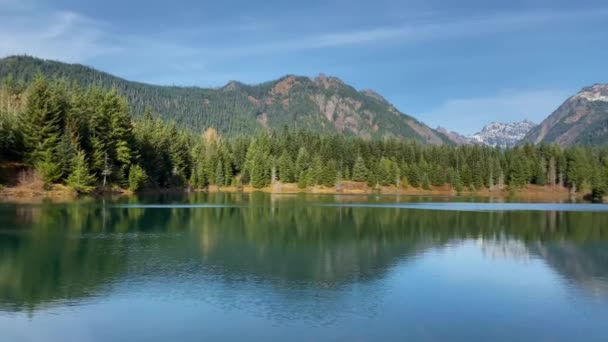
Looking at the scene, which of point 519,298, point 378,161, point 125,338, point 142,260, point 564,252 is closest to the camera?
point 125,338

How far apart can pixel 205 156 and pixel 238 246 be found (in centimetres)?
13014

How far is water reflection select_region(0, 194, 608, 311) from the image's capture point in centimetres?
2639

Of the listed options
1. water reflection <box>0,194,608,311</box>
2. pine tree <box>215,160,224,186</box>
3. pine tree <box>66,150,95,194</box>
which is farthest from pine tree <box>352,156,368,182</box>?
water reflection <box>0,194,608,311</box>

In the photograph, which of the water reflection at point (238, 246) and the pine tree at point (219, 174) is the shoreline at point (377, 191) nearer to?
the pine tree at point (219, 174)

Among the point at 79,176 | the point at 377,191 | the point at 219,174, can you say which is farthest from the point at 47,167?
the point at 377,191

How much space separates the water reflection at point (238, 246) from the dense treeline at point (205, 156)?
77.4ft

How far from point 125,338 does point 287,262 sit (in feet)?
51.4

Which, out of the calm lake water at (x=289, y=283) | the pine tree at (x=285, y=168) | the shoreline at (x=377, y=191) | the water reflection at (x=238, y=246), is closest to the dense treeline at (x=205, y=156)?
the pine tree at (x=285, y=168)

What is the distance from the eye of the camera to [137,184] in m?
102

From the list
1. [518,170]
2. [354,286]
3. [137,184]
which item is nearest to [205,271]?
[354,286]

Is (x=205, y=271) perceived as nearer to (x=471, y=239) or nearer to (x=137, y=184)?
(x=471, y=239)

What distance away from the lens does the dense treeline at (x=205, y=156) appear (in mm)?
82375

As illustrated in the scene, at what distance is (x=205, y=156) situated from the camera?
165250 millimetres

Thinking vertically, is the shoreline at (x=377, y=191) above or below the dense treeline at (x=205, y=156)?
below
